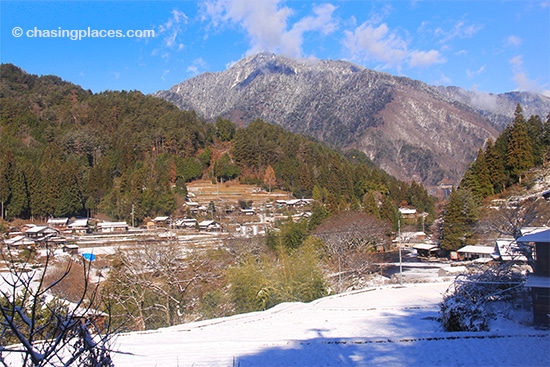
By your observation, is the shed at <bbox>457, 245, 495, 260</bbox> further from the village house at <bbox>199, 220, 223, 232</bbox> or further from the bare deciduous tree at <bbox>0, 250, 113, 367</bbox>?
the bare deciduous tree at <bbox>0, 250, 113, 367</bbox>

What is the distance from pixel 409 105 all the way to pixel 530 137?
12423 cm

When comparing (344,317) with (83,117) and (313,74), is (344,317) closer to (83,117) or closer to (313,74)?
(83,117)

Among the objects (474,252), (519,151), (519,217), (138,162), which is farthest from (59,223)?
(519,151)

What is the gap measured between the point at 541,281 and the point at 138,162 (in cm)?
3686

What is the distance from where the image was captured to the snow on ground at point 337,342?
18.8 feet

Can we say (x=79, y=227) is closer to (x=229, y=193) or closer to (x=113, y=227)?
(x=113, y=227)

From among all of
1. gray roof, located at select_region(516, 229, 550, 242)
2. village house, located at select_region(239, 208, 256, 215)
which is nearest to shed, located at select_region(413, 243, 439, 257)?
village house, located at select_region(239, 208, 256, 215)

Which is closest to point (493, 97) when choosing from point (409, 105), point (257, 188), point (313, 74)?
point (409, 105)

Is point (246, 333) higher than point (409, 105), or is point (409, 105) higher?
point (409, 105)

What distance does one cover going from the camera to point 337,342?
6.76m

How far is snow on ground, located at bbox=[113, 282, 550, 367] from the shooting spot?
→ 5.72 metres

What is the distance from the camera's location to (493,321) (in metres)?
7.72

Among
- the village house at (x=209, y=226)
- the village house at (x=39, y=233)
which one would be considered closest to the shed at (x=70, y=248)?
the village house at (x=39, y=233)

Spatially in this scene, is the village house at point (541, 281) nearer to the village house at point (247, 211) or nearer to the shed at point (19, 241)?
the shed at point (19, 241)
